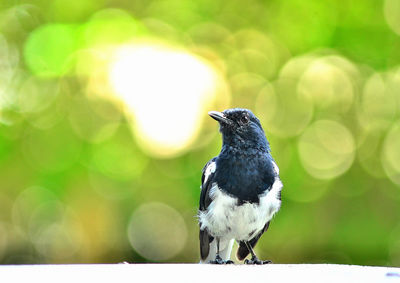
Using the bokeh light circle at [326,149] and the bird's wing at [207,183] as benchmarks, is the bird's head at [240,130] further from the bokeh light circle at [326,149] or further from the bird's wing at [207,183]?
the bokeh light circle at [326,149]

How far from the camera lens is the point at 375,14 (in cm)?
708

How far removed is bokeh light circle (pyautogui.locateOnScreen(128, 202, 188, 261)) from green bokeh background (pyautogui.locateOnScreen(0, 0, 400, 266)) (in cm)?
1

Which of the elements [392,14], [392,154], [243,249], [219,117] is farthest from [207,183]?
[392,14]

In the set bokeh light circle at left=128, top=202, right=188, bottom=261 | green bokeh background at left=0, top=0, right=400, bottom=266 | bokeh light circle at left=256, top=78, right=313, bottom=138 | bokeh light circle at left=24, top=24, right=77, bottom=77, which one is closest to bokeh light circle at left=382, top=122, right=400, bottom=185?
green bokeh background at left=0, top=0, right=400, bottom=266

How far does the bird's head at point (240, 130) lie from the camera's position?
4.08 metres

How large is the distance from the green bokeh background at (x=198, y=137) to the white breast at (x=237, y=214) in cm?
239

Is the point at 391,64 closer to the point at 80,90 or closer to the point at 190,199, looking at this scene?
the point at 190,199

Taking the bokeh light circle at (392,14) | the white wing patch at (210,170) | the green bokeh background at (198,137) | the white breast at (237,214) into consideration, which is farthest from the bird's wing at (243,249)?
the bokeh light circle at (392,14)

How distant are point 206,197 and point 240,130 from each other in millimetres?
463

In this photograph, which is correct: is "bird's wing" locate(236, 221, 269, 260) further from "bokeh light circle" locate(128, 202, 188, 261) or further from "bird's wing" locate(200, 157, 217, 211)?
"bokeh light circle" locate(128, 202, 188, 261)

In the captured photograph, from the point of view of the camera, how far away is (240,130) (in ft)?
13.5
